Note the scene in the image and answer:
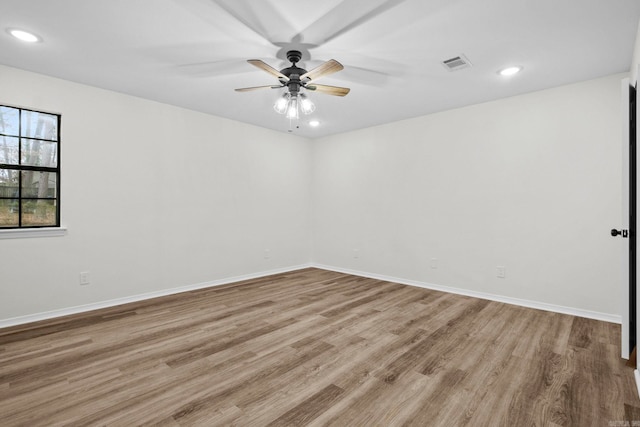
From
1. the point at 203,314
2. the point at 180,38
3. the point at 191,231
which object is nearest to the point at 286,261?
the point at 191,231

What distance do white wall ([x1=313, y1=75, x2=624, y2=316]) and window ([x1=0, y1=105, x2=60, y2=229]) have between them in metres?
4.01

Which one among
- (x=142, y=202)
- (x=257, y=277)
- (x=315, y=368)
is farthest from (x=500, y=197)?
(x=142, y=202)

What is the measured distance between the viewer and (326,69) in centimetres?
249

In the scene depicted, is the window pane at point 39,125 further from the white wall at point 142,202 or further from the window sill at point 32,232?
the window sill at point 32,232

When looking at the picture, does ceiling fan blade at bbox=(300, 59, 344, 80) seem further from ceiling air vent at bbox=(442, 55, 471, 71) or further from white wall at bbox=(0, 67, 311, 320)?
white wall at bbox=(0, 67, 311, 320)

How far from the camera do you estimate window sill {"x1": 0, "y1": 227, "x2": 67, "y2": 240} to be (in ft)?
10.1

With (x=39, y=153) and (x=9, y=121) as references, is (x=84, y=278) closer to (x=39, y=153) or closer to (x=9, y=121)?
(x=39, y=153)

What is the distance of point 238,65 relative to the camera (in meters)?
3.04

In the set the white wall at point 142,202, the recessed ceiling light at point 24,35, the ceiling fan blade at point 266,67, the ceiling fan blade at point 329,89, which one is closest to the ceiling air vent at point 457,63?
the ceiling fan blade at point 329,89

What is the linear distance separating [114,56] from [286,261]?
391cm

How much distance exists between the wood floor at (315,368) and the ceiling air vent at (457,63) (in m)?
2.50

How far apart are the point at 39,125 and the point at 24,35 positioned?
43.8 inches

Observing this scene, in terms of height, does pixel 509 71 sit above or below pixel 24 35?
above

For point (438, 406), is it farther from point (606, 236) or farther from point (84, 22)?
point (84, 22)
